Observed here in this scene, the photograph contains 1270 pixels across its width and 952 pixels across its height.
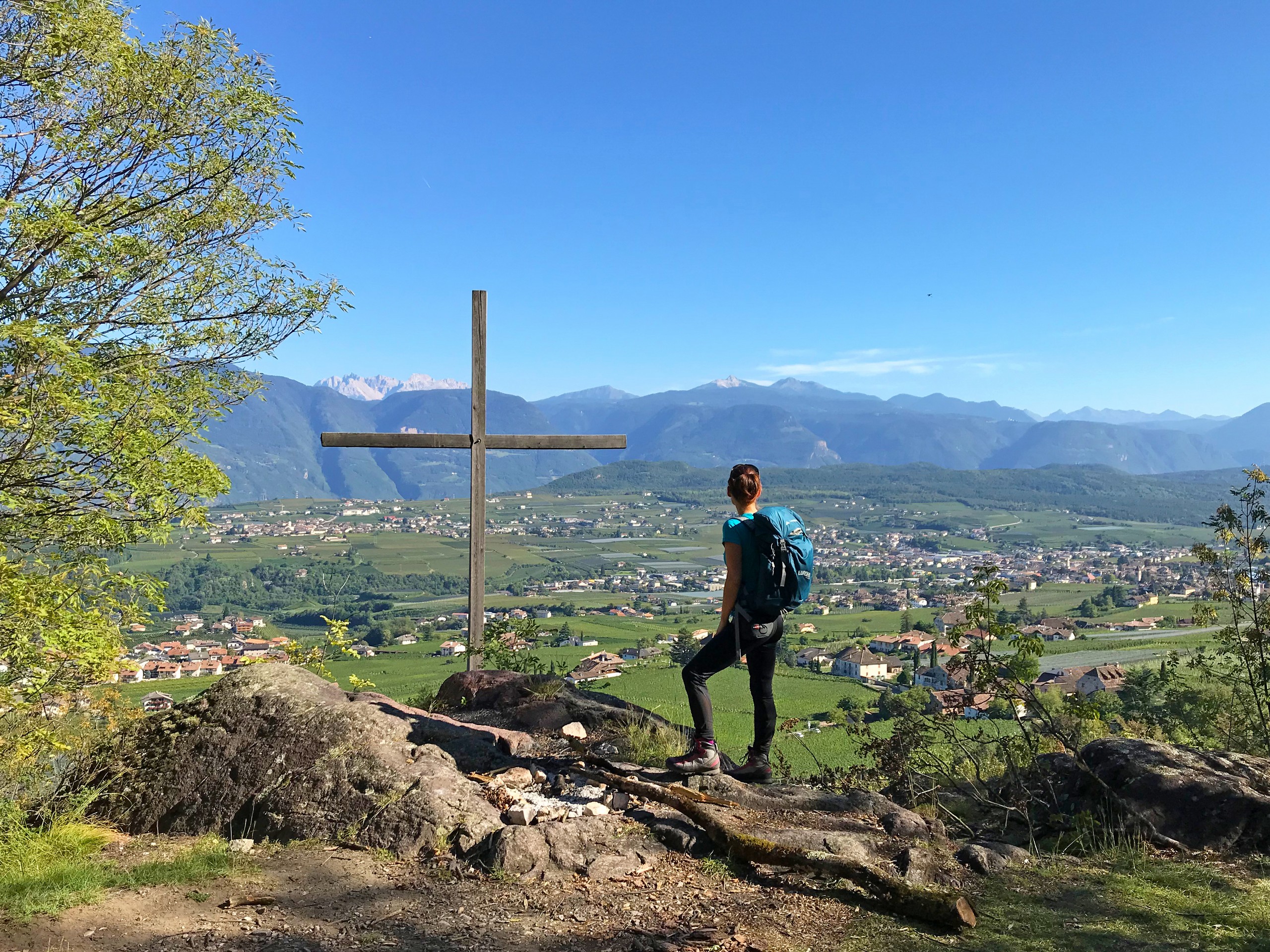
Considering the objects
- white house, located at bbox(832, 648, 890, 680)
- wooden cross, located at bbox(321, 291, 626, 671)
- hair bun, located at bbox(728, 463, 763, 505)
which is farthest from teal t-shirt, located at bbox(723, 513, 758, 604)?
white house, located at bbox(832, 648, 890, 680)

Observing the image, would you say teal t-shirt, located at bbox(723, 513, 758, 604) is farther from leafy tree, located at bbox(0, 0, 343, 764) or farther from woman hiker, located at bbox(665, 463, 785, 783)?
leafy tree, located at bbox(0, 0, 343, 764)

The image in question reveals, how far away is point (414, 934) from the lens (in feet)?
12.2

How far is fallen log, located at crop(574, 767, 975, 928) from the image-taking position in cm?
394

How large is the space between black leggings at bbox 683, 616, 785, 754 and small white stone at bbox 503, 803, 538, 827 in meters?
1.22

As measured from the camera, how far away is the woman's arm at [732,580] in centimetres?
536

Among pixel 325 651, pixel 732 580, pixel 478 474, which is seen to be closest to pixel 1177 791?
pixel 732 580

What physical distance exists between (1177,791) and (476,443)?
713 cm

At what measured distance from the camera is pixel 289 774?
17.3 feet

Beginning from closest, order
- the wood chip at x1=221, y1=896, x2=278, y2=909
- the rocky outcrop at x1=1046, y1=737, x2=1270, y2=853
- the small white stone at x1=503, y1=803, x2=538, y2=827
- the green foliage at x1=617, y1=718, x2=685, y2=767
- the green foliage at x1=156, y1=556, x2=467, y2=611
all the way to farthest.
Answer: the wood chip at x1=221, y1=896, x2=278, y2=909 < the small white stone at x1=503, y1=803, x2=538, y2=827 < the rocky outcrop at x1=1046, y1=737, x2=1270, y2=853 < the green foliage at x1=617, y1=718, x2=685, y2=767 < the green foliage at x1=156, y1=556, x2=467, y2=611

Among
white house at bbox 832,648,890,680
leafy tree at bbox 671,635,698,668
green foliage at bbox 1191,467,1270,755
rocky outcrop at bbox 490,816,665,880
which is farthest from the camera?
white house at bbox 832,648,890,680

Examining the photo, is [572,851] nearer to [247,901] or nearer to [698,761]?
[698,761]

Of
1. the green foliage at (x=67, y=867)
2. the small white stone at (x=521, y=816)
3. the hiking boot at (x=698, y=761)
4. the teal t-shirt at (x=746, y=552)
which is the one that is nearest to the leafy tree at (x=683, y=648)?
the hiking boot at (x=698, y=761)

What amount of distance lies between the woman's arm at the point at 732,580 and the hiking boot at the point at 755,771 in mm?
1142

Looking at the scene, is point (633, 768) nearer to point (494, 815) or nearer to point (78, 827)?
point (494, 815)
